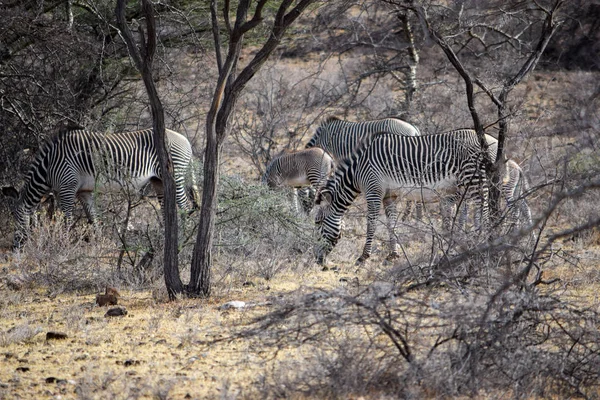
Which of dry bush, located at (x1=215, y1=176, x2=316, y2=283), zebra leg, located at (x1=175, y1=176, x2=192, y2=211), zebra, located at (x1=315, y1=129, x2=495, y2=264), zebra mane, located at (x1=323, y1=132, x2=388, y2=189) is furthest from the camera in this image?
zebra leg, located at (x1=175, y1=176, x2=192, y2=211)

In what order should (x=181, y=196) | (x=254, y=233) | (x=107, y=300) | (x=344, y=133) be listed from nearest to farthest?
(x=107, y=300), (x=254, y=233), (x=181, y=196), (x=344, y=133)

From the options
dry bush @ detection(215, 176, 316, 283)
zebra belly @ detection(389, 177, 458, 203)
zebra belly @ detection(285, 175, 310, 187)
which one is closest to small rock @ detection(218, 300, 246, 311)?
dry bush @ detection(215, 176, 316, 283)

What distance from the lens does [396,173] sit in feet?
37.6

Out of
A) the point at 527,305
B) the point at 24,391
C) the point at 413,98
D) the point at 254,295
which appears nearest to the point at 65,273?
the point at 254,295

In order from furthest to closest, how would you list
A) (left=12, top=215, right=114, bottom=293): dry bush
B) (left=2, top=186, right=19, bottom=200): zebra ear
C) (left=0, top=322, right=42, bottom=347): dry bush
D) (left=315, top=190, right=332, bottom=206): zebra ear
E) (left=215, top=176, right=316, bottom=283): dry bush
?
(left=315, top=190, right=332, bottom=206): zebra ear → (left=2, top=186, right=19, bottom=200): zebra ear → (left=215, top=176, right=316, bottom=283): dry bush → (left=12, top=215, right=114, bottom=293): dry bush → (left=0, top=322, right=42, bottom=347): dry bush

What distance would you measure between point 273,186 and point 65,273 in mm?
5972

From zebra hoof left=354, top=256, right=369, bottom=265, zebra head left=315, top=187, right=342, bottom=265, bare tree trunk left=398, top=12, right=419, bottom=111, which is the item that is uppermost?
bare tree trunk left=398, top=12, right=419, bottom=111

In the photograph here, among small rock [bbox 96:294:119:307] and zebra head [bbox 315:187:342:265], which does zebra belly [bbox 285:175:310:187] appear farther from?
small rock [bbox 96:294:119:307]

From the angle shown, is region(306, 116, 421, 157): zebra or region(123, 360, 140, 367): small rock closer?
region(123, 360, 140, 367): small rock

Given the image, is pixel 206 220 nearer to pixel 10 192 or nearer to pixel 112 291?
pixel 112 291

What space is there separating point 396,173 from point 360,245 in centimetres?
151

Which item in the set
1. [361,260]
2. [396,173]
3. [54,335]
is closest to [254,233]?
[361,260]

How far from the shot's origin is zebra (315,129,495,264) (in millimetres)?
11180

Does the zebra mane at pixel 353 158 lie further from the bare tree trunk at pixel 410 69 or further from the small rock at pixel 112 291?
the small rock at pixel 112 291
